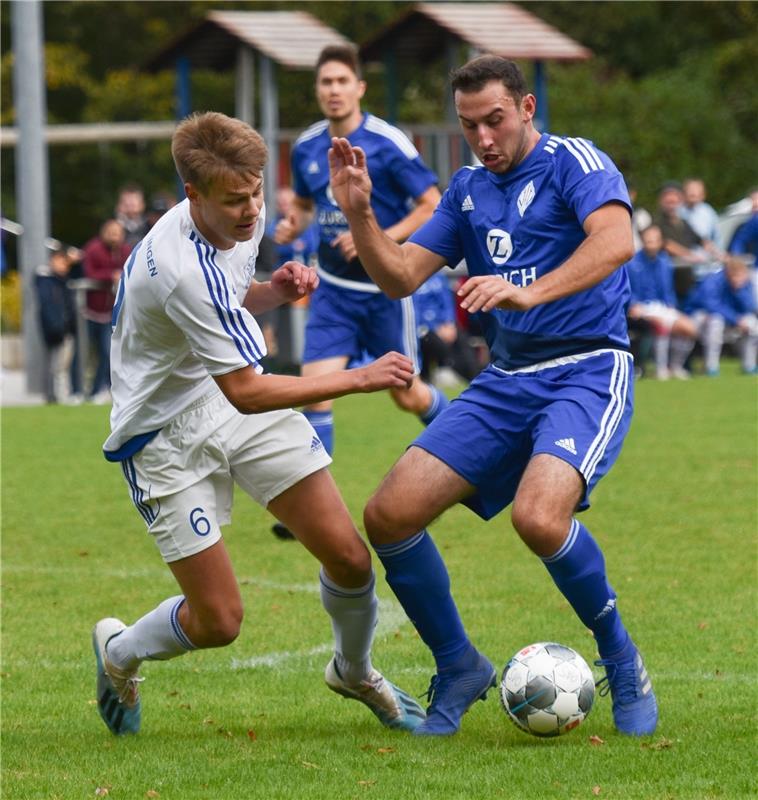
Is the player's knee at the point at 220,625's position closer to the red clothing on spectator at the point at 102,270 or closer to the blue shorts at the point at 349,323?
the blue shorts at the point at 349,323

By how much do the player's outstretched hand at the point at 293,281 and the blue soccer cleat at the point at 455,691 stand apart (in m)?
1.34

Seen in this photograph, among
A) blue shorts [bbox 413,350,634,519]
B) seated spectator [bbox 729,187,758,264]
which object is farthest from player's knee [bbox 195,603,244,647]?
seated spectator [bbox 729,187,758,264]

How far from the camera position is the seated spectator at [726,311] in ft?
67.3

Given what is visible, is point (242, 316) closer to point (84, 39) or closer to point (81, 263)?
point (81, 263)

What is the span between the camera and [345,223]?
9359 mm

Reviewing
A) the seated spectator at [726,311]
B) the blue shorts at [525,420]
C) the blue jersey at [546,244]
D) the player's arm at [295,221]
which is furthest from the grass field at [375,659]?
the seated spectator at [726,311]

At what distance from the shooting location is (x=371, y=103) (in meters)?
35.7

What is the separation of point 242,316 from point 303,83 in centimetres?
3164

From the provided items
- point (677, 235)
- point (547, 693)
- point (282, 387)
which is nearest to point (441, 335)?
point (677, 235)

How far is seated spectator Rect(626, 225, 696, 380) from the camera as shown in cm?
2009

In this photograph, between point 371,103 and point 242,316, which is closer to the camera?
point 242,316

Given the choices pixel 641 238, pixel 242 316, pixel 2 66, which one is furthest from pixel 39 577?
pixel 2 66

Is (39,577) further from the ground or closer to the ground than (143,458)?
closer to the ground

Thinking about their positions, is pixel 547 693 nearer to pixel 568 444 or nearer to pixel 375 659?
pixel 568 444
